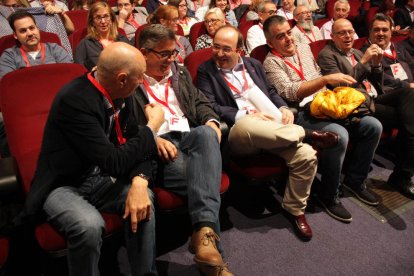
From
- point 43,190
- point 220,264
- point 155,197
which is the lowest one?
point 220,264

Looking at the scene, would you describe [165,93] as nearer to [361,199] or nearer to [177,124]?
[177,124]

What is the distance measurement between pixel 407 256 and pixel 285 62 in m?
1.26

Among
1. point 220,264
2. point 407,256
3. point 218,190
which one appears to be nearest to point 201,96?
point 218,190

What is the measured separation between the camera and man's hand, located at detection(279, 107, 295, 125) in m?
1.91

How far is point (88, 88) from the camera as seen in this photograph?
123 centimetres

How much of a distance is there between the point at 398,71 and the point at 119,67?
2.28 metres

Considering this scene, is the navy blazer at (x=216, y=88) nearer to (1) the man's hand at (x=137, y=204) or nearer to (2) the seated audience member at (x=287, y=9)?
(1) the man's hand at (x=137, y=204)

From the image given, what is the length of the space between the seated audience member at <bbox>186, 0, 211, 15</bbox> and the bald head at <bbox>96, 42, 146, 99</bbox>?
139 inches

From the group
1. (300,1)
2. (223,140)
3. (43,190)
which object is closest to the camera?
(43,190)

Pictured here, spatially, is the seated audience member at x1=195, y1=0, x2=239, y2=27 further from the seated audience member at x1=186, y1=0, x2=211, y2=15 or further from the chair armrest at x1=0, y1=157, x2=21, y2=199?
the chair armrest at x1=0, y1=157, x2=21, y2=199

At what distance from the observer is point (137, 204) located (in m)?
1.23

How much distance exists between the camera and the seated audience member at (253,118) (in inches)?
66.3

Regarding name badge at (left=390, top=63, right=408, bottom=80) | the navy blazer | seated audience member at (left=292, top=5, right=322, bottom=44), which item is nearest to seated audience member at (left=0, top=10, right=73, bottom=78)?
the navy blazer

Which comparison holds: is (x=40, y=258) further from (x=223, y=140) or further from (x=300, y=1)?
(x=300, y=1)
